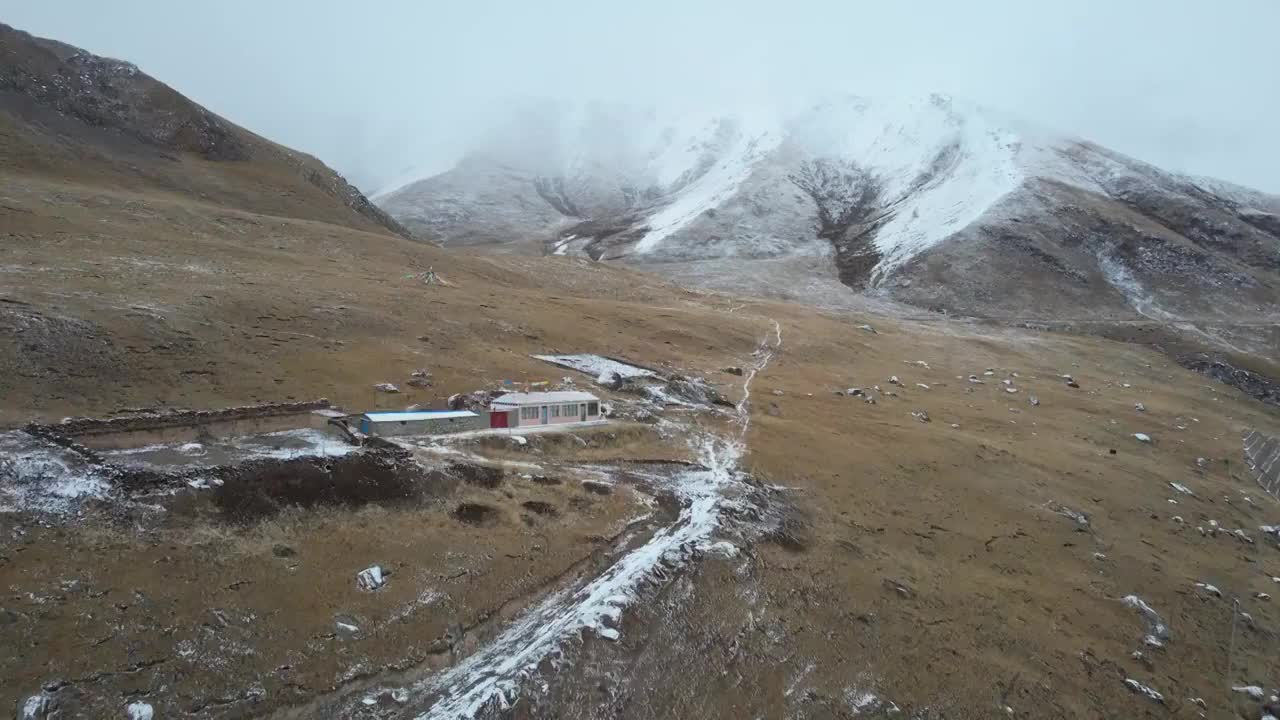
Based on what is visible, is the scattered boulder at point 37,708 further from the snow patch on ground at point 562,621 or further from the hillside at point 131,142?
the hillside at point 131,142

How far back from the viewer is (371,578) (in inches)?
853

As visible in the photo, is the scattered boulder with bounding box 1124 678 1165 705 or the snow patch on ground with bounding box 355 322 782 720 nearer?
the snow patch on ground with bounding box 355 322 782 720

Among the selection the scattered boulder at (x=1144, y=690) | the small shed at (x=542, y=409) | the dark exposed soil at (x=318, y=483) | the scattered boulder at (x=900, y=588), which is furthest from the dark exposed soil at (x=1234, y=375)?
the dark exposed soil at (x=318, y=483)

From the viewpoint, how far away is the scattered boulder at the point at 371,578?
21.4 metres

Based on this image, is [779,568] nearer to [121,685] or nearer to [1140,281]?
[121,685]

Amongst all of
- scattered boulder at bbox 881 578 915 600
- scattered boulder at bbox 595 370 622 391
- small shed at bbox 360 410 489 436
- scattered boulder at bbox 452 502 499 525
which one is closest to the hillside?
scattered boulder at bbox 595 370 622 391

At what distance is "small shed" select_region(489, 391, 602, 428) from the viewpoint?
37469 millimetres

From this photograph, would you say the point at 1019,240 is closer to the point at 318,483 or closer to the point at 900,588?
the point at 900,588

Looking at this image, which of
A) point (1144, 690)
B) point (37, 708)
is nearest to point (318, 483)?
point (37, 708)

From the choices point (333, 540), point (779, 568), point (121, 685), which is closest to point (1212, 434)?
point (779, 568)

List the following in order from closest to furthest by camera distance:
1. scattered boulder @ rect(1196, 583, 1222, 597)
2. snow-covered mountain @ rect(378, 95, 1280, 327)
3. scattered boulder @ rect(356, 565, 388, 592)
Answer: scattered boulder @ rect(356, 565, 388, 592)
scattered boulder @ rect(1196, 583, 1222, 597)
snow-covered mountain @ rect(378, 95, 1280, 327)

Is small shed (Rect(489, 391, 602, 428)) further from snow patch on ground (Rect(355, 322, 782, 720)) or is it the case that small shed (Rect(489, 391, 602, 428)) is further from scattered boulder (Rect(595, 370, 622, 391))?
snow patch on ground (Rect(355, 322, 782, 720))

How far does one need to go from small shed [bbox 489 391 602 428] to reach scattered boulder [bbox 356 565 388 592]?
15.3 metres

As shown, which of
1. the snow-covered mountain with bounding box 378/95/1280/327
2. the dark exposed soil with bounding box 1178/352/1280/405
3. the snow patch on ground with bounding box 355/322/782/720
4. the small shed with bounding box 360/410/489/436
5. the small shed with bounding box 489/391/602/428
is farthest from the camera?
the snow-covered mountain with bounding box 378/95/1280/327
